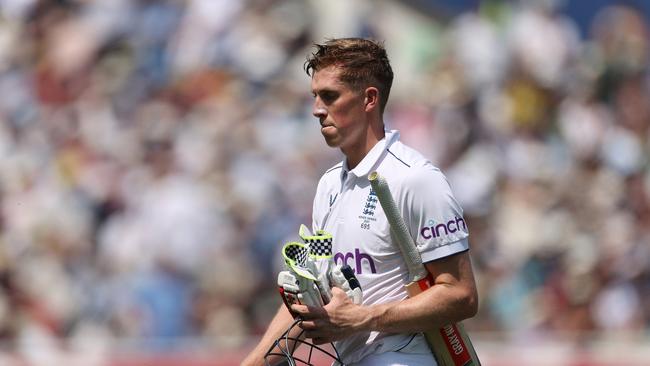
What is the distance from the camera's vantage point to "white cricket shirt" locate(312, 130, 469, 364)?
3.73 m

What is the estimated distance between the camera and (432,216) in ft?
12.2

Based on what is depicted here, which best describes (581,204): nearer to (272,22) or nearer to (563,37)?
(563,37)

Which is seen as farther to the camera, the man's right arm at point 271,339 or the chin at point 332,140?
the man's right arm at point 271,339

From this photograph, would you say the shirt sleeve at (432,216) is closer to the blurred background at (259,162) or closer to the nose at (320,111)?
the nose at (320,111)

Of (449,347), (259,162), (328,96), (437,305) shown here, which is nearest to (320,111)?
(328,96)

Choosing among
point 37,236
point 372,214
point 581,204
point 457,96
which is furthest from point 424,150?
point 372,214

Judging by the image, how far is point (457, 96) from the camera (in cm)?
994

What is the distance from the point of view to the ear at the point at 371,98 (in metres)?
3.96

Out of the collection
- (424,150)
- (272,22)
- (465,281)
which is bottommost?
(465,281)

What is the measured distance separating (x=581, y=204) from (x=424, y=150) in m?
1.47

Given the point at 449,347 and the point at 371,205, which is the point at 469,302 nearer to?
the point at 449,347

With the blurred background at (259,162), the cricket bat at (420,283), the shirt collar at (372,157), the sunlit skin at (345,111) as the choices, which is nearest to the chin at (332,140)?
the sunlit skin at (345,111)

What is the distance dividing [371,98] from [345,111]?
0.36ft

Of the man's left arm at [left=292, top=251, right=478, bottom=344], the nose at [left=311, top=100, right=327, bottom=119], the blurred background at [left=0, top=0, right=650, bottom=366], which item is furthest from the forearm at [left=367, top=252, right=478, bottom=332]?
the blurred background at [left=0, top=0, right=650, bottom=366]
